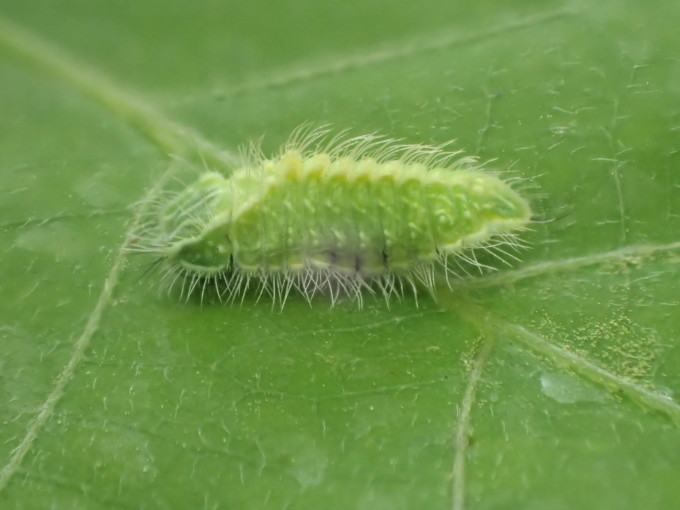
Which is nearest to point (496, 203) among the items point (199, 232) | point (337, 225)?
point (337, 225)

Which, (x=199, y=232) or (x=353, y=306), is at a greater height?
(x=199, y=232)

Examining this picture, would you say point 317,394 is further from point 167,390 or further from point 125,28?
point 125,28

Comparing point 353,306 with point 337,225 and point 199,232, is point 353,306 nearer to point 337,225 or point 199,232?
point 337,225

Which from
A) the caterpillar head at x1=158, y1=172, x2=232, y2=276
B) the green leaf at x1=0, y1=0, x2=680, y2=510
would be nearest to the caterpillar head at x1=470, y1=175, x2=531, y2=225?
the green leaf at x1=0, y1=0, x2=680, y2=510

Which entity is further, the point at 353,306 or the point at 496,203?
the point at 353,306

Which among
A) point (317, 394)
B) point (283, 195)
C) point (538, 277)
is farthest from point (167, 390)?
point (538, 277)

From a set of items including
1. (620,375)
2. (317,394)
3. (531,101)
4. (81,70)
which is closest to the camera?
(620,375)
